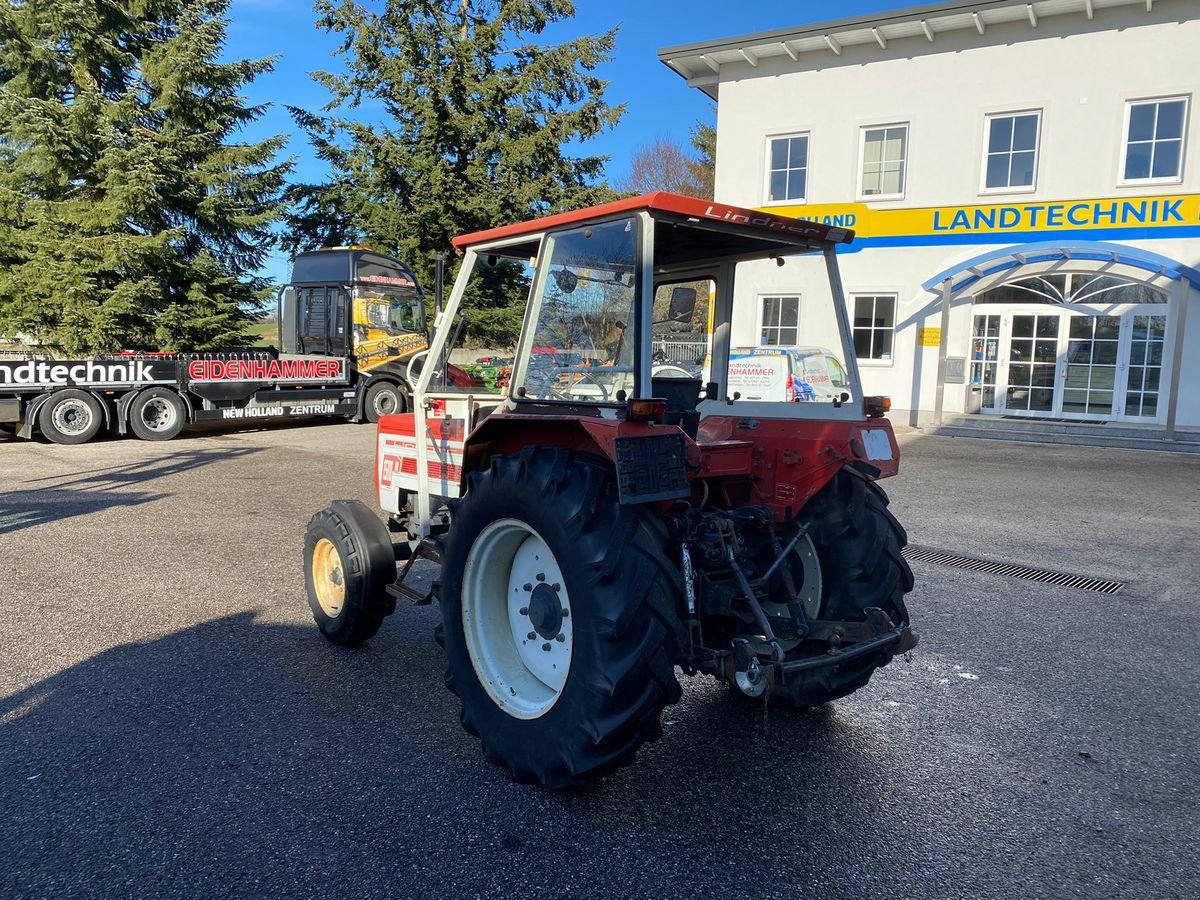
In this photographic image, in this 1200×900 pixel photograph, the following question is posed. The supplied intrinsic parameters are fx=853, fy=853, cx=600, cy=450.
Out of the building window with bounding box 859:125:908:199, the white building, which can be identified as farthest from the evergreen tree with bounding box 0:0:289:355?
the building window with bounding box 859:125:908:199

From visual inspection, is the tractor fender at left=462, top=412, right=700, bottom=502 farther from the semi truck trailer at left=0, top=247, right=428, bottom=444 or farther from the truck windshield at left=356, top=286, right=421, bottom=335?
the truck windshield at left=356, top=286, right=421, bottom=335

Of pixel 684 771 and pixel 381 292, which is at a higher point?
pixel 381 292

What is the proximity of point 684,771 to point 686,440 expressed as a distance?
132cm

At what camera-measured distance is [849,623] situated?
324 centimetres

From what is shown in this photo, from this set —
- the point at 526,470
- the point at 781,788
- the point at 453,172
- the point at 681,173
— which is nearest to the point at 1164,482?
the point at 781,788

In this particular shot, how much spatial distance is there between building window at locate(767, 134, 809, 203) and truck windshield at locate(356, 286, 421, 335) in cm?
796

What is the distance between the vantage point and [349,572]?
14.1 ft

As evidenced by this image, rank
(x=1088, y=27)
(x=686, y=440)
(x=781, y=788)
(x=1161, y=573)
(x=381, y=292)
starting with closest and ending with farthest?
(x=686, y=440) < (x=781, y=788) < (x=1161, y=573) < (x=1088, y=27) < (x=381, y=292)

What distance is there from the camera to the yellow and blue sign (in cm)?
1481

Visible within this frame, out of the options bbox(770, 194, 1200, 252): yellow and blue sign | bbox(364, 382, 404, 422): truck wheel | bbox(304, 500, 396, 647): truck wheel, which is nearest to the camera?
bbox(304, 500, 396, 647): truck wheel

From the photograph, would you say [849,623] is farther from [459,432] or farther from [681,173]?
[681,173]

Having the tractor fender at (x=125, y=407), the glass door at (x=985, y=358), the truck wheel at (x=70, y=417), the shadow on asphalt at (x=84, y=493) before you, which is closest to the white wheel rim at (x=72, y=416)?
the truck wheel at (x=70, y=417)

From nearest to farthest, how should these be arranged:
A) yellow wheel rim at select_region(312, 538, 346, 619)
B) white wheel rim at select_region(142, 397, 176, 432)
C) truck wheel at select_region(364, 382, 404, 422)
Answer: yellow wheel rim at select_region(312, 538, 346, 619), white wheel rim at select_region(142, 397, 176, 432), truck wheel at select_region(364, 382, 404, 422)

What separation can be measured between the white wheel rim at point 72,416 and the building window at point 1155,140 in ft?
58.1
